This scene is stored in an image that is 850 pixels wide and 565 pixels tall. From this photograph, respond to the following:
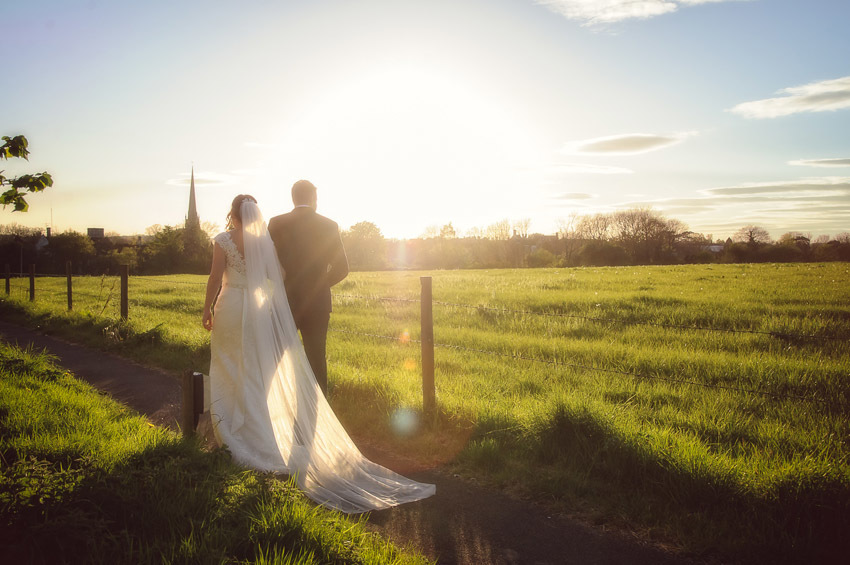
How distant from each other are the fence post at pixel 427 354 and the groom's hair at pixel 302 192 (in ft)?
4.87

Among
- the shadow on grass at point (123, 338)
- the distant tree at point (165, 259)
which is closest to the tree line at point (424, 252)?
the distant tree at point (165, 259)

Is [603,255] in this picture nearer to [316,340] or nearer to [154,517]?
[316,340]

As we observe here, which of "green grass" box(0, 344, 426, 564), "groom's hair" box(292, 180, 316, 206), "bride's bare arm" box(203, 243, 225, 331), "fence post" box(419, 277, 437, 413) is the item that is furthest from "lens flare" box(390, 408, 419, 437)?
"groom's hair" box(292, 180, 316, 206)

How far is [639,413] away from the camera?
5.49 meters

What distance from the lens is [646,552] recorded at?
338 cm

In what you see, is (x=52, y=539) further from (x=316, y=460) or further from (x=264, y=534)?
(x=316, y=460)

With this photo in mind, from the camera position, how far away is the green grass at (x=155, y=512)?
2707 mm

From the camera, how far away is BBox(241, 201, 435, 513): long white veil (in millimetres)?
4133

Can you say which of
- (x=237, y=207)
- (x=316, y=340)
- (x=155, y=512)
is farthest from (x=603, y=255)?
(x=155, y=512)

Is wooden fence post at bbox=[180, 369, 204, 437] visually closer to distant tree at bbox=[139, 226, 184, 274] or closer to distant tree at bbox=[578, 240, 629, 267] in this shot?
distant tree at bbox=[578, 240, 629, 267]

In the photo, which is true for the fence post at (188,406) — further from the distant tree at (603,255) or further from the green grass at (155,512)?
the distant tree at (603,255)

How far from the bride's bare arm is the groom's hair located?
3.07 ft

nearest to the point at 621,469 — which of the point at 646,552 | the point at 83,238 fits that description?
the point at 646,552

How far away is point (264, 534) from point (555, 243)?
300 feet
